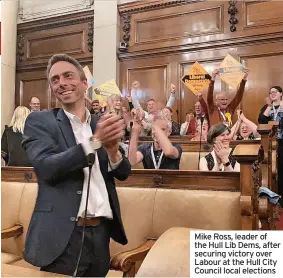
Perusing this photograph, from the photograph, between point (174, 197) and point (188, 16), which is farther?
point (188, 16)

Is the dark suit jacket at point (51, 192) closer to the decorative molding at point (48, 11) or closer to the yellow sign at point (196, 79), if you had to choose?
the decorative molding at point (48, 11)

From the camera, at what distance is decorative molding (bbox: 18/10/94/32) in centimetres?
85

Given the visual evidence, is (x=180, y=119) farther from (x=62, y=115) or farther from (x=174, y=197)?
(x=62, y=115)

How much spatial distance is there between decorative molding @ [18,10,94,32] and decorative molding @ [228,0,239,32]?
1.55 metres

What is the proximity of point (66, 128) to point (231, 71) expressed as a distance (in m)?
1.01

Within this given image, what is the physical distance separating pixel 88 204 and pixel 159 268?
13 centimetres

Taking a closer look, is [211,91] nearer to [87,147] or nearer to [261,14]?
[87,147]

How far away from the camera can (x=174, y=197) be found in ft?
2.81

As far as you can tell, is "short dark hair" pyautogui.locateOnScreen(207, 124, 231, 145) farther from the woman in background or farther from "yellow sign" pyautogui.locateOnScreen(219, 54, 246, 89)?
the woman in background

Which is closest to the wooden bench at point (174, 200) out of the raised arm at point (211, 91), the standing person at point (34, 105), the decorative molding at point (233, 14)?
the standing person at point (34, 105)

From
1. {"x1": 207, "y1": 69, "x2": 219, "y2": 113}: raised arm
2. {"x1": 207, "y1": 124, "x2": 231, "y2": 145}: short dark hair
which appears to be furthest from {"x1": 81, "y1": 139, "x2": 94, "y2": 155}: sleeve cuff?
{"x1": 207, "y1": 69, "x2": 219, "y2": 113}: raised arm

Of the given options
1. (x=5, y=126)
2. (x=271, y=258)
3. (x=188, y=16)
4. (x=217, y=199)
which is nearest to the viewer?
(x=271, y=258)

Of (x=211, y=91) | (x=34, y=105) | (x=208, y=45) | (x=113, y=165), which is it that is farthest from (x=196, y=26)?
(x=113, y=165)

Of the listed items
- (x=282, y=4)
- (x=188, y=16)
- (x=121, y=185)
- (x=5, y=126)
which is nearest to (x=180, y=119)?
(x=188, y=16)
